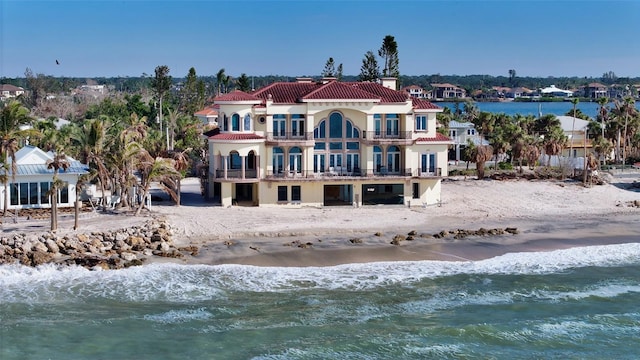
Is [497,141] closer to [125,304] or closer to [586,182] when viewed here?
[586,182]

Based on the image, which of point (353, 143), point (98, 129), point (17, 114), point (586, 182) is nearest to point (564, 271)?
point (353, 143)

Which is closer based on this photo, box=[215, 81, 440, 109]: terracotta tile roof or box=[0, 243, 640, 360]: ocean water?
box=[0, 243, 640, 360]: ocean water

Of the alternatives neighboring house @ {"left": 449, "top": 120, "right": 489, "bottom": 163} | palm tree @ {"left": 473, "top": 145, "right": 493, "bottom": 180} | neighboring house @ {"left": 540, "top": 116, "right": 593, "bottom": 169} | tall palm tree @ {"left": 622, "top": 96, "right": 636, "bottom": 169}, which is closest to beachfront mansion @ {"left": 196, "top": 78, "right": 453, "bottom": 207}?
palm tree @ {"left": 473, "top": 145, "right": 493, "bottom": 180}

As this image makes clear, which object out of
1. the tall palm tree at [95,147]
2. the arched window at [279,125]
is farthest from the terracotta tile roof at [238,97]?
the tall palm tree at [95,147]

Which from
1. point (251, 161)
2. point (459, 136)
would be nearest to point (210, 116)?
point (459, 136)

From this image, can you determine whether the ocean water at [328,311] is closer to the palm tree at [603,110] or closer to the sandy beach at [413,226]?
the sandy beach at [413,226]

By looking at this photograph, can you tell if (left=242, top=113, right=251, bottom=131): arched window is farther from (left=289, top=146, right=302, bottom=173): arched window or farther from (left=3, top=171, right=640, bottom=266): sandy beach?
(left=3, top=171, right=640, bottom=266): sandy beach
